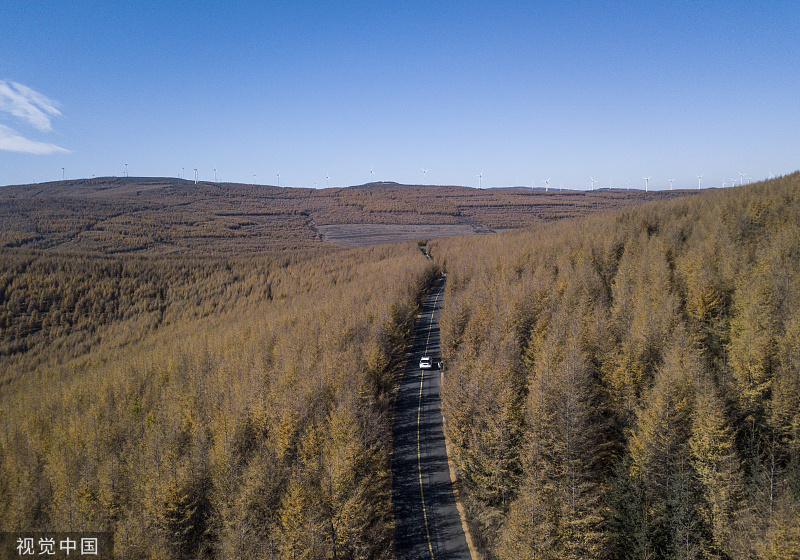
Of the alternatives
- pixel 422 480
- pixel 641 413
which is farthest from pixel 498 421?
pixel 641 413

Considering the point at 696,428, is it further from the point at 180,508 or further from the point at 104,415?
the point at 104,415

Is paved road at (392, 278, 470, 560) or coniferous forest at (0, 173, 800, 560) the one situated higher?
coniferous forest at (0, 173, 800, 560)

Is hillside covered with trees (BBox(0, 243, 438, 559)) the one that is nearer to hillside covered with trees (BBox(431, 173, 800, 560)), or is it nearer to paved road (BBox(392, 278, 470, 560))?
paved road (BBox(392, 278, 470, 560))

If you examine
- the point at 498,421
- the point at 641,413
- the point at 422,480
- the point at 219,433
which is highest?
the point at 641,413

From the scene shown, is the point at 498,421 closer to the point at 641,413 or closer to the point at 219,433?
the point at 641,413

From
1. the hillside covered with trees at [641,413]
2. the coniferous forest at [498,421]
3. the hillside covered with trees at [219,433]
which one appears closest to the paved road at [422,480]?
the coniferous forest at [498,421]

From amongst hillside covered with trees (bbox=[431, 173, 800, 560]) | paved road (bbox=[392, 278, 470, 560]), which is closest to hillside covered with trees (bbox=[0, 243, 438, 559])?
paved road (bbox=[392, 278, 470, 560])
